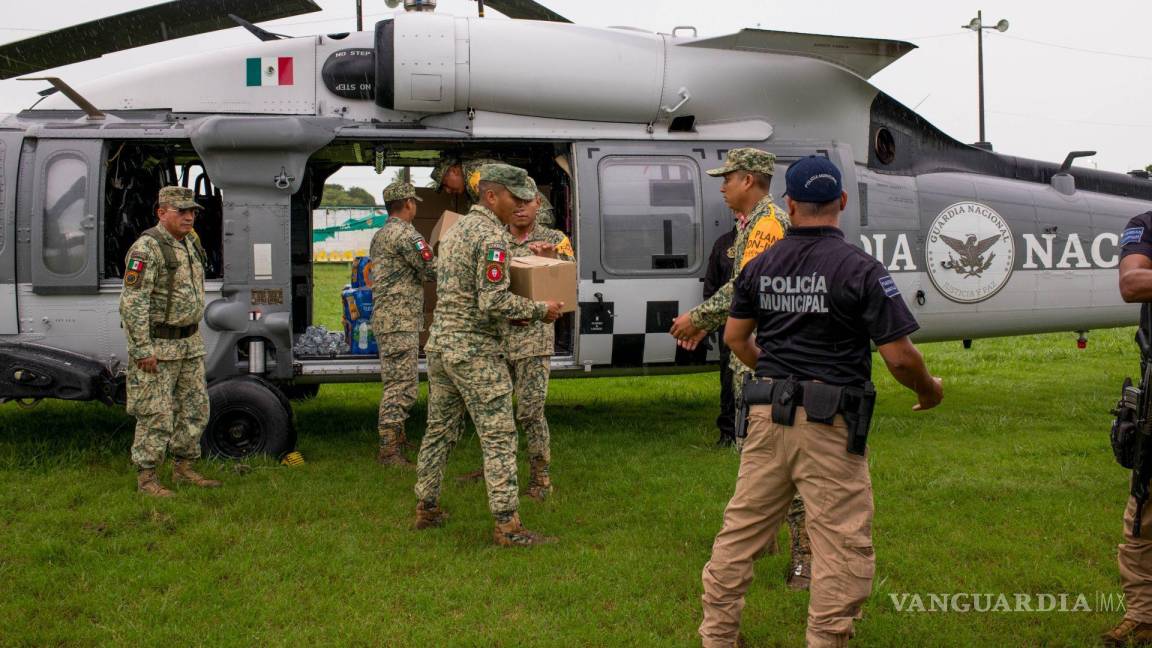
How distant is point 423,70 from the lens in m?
6.60

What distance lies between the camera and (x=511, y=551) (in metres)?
4.76

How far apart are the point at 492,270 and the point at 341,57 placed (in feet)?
→ 10.5

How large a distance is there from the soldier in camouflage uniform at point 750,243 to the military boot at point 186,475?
3.46m

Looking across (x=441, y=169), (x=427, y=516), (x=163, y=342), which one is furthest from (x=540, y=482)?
(x=441, y=169)

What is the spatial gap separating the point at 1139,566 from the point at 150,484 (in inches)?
206

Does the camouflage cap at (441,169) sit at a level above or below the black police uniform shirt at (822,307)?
above

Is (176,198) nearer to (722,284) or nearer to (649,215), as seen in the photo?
(649,215)

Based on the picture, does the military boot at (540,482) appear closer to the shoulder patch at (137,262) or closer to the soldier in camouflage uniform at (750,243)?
the soldier in camouflage uniform at (750,243)

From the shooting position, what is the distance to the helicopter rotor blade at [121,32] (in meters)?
6.71

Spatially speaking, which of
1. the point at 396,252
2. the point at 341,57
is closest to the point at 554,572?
the point at 396,252

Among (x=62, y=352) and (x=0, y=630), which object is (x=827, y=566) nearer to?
(x=0, y=630)

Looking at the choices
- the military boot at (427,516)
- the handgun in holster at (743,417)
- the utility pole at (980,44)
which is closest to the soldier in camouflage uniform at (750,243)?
the handgun in holster at (743,417)

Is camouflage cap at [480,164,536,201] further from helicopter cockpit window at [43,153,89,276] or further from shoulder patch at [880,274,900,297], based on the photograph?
helicopter cockpit window at [43,153,89,276]

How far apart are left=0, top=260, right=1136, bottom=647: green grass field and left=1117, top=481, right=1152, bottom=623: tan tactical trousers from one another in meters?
0.27
